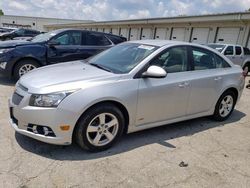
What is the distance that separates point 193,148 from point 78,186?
6.21 feet

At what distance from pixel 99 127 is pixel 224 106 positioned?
2.82 meters

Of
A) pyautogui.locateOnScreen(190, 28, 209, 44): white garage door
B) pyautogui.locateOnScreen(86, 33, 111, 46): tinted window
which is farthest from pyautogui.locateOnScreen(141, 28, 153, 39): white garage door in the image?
pyautogui.locateOnScreen(86, 33, 111, 46): tinted window

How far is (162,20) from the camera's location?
22703 millimetres

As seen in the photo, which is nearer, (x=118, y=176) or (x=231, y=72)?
(x=118, y=176)

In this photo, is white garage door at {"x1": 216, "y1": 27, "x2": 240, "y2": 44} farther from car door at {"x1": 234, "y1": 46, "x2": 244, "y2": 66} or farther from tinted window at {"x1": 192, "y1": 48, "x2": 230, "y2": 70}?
tinted window at {"x1": 192, "y1": 48, "x2": 230, "y2": 70}

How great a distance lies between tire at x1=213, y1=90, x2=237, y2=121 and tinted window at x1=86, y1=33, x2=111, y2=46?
4372 millimetres

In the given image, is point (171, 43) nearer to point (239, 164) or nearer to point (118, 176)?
point (239, 164)

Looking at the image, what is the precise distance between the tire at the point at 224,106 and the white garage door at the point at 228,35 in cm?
1353

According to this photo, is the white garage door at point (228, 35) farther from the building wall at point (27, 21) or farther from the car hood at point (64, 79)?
the building wall at point (27, 21)

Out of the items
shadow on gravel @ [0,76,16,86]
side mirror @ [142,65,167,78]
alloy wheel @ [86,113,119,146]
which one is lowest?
shadow on gravel @ [0,76,16,86]

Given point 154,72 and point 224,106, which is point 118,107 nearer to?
point 154,72

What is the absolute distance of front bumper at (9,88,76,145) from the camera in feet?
9.96

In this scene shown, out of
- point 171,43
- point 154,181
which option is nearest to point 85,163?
point 154,181

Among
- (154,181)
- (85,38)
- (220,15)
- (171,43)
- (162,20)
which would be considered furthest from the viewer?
(162,20)
